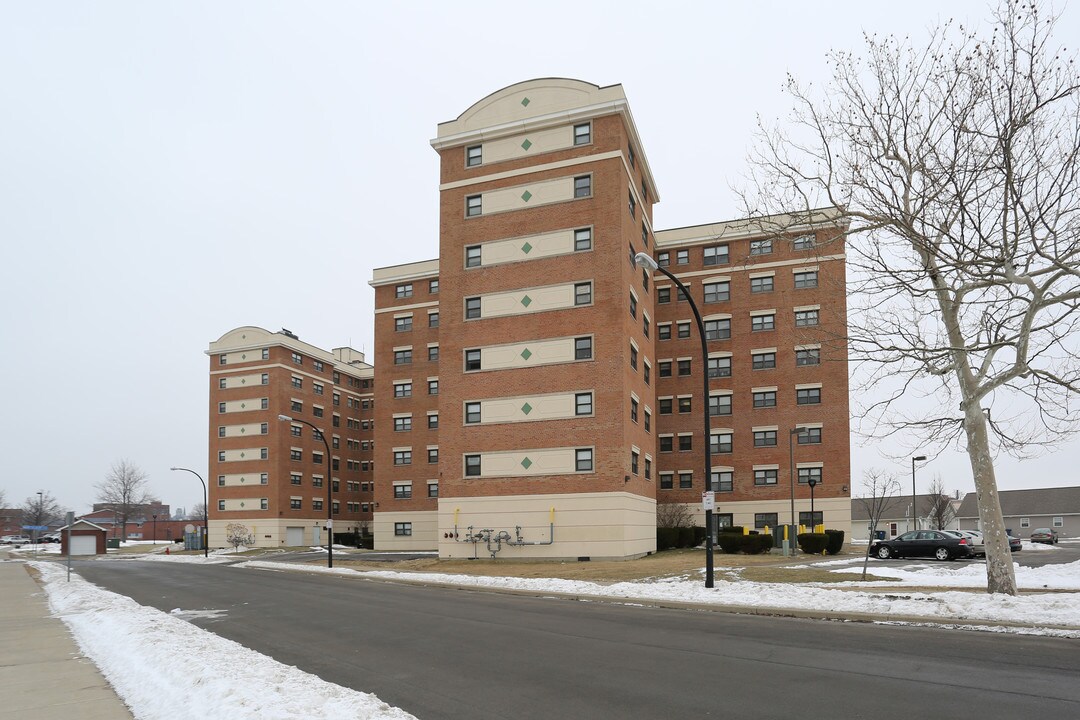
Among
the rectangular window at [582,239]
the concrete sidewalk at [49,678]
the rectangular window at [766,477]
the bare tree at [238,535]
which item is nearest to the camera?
the concrete sidewalk at [49,678]

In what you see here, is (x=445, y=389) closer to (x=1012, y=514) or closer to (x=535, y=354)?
(x=535, y=354)

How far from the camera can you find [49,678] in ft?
34.2

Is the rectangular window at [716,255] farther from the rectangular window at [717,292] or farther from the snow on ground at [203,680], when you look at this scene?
the snow on ground at [203,680]

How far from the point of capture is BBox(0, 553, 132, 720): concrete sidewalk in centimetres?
841

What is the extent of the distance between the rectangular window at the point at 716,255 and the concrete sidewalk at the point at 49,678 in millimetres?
46526

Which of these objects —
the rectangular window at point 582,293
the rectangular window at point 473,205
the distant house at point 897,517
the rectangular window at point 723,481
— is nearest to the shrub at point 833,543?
the rectangular window at point 723,481

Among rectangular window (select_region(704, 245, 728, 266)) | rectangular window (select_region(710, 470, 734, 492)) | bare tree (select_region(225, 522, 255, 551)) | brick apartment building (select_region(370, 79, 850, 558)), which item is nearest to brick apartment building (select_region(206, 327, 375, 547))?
bare tree (select_region(225, 522, 255, 551))

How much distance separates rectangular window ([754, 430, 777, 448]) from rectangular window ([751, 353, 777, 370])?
175 inches

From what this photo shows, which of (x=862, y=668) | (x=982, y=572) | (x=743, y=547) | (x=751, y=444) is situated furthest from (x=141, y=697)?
(x=751, y=444)

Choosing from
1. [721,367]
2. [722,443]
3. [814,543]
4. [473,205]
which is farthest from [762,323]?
[473,205]

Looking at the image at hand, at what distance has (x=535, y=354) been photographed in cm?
3903

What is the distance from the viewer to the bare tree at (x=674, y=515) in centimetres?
5116

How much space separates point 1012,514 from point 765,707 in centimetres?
9808

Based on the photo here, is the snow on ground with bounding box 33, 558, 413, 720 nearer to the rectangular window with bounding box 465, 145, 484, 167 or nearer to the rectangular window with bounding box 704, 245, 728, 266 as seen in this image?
the rectangular window with bounding box 465, 145, 484, 167
